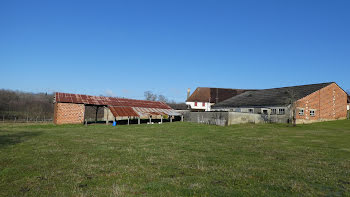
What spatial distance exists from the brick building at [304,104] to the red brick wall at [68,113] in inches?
1172

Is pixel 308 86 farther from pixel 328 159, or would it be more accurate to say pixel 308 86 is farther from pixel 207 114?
pixel 328 159

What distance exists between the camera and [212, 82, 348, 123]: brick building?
3716 cm

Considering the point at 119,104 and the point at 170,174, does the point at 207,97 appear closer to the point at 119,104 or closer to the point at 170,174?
the point at 119,104

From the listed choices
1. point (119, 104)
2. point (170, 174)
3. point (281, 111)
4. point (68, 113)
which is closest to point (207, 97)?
point (281, 111)

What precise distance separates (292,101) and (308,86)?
365 inches

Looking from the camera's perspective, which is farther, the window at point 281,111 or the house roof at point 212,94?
the house roof at point 212,94

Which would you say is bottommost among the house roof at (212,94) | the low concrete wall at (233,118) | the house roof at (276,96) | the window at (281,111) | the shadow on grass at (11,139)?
the shadow on grass at (11,139)

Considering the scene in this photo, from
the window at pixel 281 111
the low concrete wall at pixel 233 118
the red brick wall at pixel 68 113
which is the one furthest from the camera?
the window at pixel 281 111

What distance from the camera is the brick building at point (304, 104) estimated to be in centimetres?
3716

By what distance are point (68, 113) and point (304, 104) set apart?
3745cm

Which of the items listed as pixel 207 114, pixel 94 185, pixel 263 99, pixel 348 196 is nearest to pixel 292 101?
pixel 263 99

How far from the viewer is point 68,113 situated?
36.3 meters

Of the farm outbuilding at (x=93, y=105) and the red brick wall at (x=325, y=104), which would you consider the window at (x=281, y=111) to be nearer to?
the red brick wall at (x=325, y=104)

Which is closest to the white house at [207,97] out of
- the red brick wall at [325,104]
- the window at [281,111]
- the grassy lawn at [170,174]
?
the window at [281,111]
